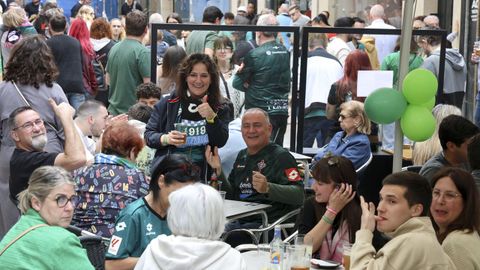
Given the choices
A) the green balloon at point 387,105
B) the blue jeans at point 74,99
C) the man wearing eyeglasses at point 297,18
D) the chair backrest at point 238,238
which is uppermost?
the man wearing eyeglasses at point 297,18

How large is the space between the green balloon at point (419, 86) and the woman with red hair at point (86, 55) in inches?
228

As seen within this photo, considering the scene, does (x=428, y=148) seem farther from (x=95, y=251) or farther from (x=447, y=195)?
(x=95, y=251)

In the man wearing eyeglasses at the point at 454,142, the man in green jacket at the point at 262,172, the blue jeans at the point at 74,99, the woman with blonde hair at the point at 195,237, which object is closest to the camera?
the woman with blonde hair at the point at 195,237

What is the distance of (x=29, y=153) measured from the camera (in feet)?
20.9

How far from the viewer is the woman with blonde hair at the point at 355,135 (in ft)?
26.7

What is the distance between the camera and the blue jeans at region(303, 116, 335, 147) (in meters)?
9.13

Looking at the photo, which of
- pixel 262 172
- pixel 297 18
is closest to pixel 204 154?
pixel 262 172

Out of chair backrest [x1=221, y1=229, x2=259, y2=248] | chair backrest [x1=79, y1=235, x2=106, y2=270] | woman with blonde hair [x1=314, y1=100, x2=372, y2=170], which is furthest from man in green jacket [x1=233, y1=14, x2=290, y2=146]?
chair backrest [x1=79, y1=235, x2=106, y2=270]

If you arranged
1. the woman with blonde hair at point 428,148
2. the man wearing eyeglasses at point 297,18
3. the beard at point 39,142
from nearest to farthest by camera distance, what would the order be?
1. the beard at point 39,142
2. the woman with blonde hair at point 428,148
3. the man wearing eyeglasses at point 297,18

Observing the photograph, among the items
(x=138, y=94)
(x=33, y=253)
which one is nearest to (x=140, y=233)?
(x=33, y=253)

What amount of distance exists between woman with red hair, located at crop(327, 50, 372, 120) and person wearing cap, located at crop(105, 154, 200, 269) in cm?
411

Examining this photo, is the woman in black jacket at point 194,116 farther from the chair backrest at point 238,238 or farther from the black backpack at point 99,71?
the black backpack at point 99,71

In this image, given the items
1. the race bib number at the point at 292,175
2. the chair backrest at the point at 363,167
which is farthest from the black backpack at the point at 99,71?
the race bib number at the point at 292,175

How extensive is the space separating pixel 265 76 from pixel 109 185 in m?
3.39
